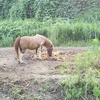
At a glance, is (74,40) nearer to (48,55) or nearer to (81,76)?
(48,55)

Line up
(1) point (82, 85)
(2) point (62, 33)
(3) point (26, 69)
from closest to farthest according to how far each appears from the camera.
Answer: (1) point (82, 85), (3) point (26, 69), (2) point (62, 33)

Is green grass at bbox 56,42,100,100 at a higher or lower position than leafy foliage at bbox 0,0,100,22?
lower

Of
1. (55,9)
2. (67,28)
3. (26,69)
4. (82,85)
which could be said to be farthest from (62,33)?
(82,85)

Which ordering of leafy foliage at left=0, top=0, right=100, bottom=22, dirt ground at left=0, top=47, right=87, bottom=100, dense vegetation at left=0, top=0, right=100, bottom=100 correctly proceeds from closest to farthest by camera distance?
dense vegetation at left=0, top=0, right=100, bottom=100, dirt ground at left=0, top=47, right=87, bottom=100, leafy foliage at left=0, top=0, right=100, bottom=22

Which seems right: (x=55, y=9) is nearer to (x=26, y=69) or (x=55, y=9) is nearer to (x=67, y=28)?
(x=67, y=28)

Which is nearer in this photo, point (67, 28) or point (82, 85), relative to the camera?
point (82, 85)

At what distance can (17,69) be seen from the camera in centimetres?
671

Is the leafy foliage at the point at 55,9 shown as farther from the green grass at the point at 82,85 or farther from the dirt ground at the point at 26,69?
the green grass at the point at 82,85

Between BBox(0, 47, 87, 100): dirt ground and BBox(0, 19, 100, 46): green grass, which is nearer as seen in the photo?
BBox(0, 47, 87, 100): dirt ground

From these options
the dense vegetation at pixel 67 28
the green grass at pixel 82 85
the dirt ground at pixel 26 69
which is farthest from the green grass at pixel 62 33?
the green grass at pixel 82 85

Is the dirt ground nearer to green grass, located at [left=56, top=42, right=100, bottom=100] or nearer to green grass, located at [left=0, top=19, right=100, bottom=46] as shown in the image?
green grass, located at [left=56, top=42, right=100, bottom=100]

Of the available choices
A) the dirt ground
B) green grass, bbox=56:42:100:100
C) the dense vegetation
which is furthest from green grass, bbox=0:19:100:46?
green grass, bbox=56:42:100:100

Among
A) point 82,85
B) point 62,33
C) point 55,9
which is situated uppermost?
point 55,9

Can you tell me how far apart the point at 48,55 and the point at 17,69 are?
123cm
